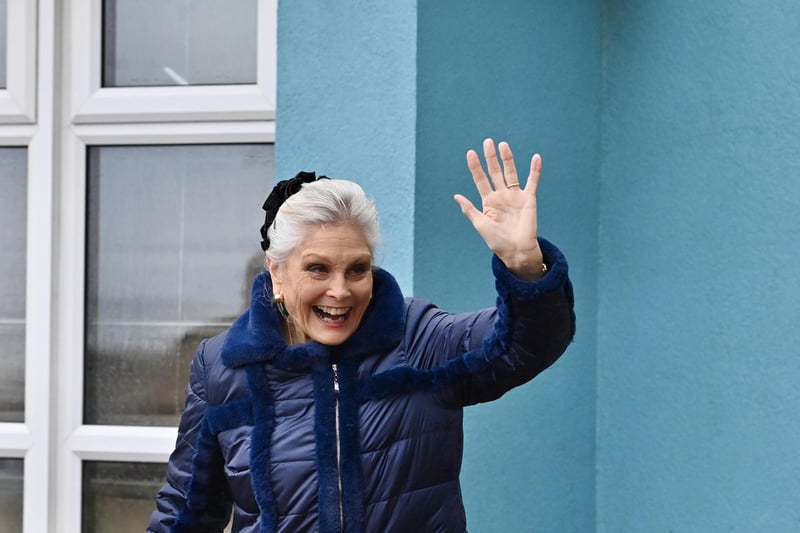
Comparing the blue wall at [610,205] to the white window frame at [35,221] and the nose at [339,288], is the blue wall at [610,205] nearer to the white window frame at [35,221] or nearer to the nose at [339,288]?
the nose at [339,288]

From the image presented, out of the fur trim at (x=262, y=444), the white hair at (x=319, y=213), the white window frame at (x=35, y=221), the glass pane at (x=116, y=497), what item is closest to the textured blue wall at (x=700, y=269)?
the white hair at (x=319, y=213)

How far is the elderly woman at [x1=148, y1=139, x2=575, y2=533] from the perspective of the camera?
76.7 inches

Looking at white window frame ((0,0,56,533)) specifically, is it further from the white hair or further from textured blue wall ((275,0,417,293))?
the white hair

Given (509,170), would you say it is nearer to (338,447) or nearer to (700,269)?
(338,447)

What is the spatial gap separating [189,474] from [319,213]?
2.46ft

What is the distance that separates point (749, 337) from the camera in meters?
2.42

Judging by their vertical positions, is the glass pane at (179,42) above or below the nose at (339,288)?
above

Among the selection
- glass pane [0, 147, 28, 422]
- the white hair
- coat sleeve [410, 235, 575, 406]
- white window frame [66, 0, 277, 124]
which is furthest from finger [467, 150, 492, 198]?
glass pane [0, 147, 28, 422]

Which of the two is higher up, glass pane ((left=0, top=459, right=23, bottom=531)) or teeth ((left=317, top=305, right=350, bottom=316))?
teeth ((left=317, top=305, right=350, bottom=316))

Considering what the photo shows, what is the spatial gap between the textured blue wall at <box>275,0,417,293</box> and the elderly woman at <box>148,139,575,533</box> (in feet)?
2.13

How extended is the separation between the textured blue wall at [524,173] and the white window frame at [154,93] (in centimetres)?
77

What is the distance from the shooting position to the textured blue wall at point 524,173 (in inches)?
109

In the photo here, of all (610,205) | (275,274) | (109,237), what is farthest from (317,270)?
(109,237)

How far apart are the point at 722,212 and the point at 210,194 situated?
6.05ft
